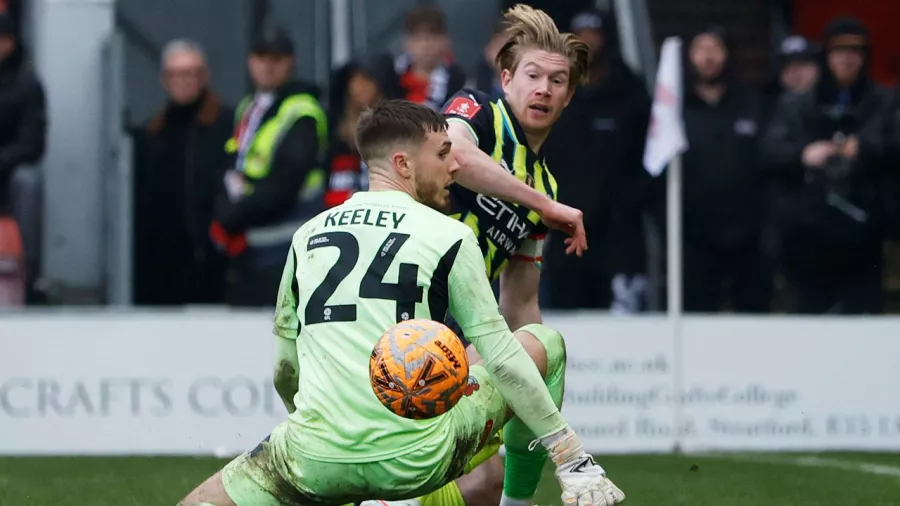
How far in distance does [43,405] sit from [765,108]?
17.2 ft

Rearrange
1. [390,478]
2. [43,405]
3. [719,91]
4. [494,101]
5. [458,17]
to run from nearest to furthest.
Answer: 1. [390,478]
2. [494,101]
3. [43,405]
4. [719,91]
5. [458,17]

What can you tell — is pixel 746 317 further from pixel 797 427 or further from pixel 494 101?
pixel 494 101

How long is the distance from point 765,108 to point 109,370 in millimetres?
4782

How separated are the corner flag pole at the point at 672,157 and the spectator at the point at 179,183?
9.63ft

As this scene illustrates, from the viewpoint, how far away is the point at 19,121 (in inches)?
450

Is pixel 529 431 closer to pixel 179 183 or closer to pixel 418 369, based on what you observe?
pixel 418 369

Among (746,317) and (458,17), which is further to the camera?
(458,17)

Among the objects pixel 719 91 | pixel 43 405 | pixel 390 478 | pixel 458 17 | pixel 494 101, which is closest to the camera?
pixel 390 478

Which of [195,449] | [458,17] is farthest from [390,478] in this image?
[458,17]

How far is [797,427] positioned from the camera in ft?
37.0

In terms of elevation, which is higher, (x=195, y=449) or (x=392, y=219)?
(x=392, y=219)

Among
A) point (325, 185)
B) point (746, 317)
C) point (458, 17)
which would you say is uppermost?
point (458, 17)

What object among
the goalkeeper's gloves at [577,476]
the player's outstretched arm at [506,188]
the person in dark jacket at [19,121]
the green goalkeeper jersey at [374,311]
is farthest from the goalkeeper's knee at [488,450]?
the person in dark jacket at [19,121]

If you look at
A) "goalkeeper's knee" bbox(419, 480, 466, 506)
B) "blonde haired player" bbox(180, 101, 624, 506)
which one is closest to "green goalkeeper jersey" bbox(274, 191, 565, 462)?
"blonde haired player" bbox(180, 101, 624, 506)
